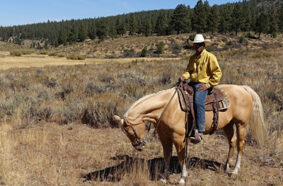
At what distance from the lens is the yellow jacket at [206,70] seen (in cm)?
384

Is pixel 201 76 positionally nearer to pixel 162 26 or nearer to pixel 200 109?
pixel 200 109

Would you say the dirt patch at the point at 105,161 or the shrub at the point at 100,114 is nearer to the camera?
the dirt patch at the point at 105,161

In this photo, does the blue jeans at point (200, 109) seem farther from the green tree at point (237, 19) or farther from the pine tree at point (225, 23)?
the green tree at point (237, 19)

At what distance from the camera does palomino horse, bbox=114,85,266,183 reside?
11.3ft

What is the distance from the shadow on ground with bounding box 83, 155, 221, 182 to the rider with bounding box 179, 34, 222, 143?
1.04 metres

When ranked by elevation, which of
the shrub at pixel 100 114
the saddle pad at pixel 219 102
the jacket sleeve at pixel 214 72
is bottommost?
the shrub at pixel 100 114

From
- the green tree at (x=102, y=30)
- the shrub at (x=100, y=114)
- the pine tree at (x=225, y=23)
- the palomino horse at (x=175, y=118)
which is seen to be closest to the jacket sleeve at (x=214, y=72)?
the palomino horse at (x=175, y=118)

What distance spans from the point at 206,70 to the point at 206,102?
547 mm

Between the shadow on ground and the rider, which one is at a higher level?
the rider

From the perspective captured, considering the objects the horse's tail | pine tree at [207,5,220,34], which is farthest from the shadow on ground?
pine tree at [207,5,220,34]

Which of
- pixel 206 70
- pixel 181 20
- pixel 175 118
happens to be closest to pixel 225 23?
pixel 181 20

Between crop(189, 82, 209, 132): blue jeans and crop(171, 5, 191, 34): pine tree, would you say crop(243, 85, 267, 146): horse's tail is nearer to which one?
crop(189, 82, 209, 132): blue jeans

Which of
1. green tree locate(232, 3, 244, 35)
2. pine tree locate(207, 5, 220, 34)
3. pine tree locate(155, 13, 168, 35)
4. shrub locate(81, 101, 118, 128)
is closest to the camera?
shrub locate(81, 101, 118, 128)

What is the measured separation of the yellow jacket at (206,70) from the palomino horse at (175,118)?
0.48 m
